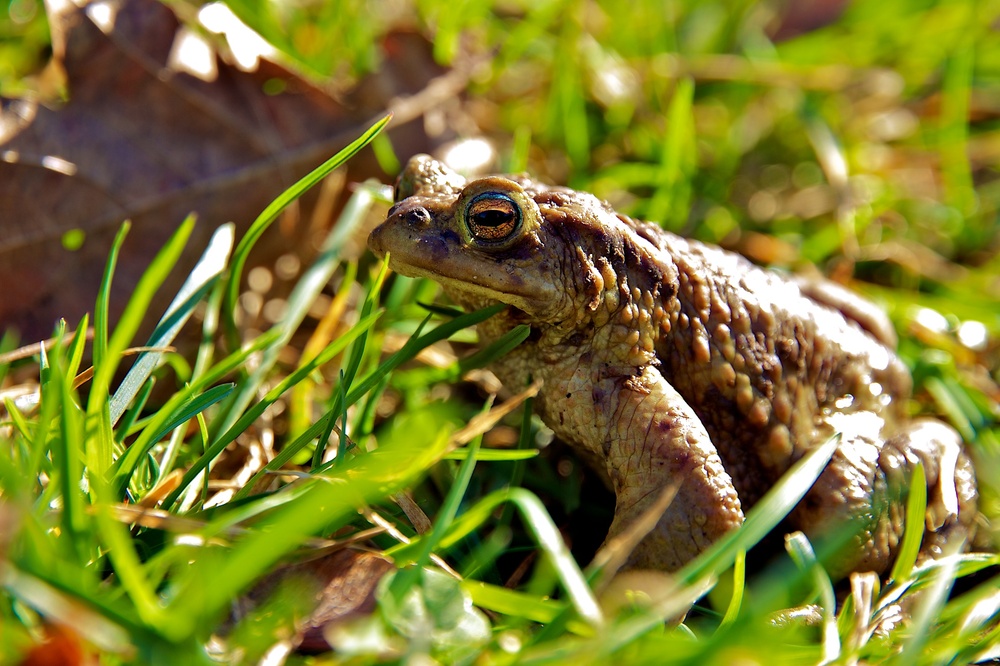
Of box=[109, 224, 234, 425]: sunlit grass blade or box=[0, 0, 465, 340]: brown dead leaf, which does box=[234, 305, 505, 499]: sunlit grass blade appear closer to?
box=[109, 224, 234, 425]: sunlit grass blade

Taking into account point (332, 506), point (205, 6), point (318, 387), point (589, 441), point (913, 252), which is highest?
point (205, 6)

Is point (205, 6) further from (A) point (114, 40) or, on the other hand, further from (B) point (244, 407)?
(B) point (244, 407)

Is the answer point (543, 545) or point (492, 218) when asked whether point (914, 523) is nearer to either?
point (543, 545)

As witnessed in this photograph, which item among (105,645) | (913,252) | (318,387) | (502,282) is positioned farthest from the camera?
(913,252)

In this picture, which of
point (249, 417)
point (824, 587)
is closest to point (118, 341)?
point (249, 417)

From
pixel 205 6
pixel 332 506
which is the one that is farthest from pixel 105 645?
pixel 205 6

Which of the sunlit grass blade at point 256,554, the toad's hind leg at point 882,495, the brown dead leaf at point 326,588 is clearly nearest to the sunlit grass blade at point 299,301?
the brown dead leaf at point 326,588
